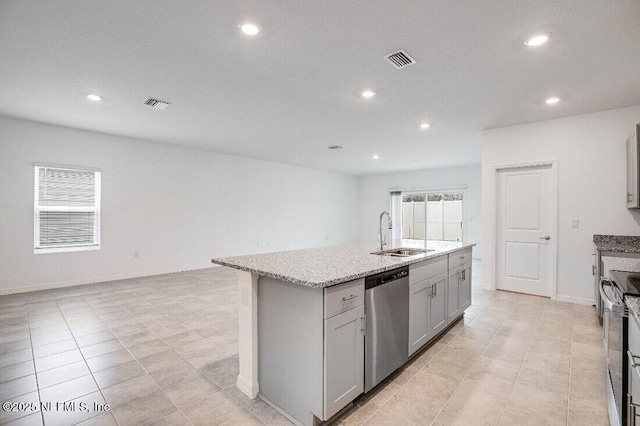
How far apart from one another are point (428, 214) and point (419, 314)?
7.47m

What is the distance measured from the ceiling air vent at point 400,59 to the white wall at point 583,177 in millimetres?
2847

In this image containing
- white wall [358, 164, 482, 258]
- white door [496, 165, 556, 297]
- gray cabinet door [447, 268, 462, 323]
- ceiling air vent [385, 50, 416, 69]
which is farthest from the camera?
white wall [358, 164, 482, 258]

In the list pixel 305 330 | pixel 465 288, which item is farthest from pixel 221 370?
pixel 465 288

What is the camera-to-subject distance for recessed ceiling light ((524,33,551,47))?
2.30 metres

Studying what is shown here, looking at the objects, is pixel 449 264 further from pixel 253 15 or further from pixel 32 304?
pixel 32 304

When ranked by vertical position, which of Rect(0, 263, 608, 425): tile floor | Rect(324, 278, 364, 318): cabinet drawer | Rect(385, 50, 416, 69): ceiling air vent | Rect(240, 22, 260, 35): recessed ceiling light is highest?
Rect(240, 22, 260, 35): recessed ceiling light

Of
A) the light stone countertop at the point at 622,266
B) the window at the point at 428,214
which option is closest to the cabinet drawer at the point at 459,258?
the light stone countertop at the point at 622,266

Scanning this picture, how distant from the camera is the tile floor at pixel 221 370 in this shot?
72.8 inches

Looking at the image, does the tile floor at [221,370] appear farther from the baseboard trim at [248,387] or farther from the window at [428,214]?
the window at [428,214]

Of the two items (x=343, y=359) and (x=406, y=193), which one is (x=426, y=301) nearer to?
(x=343, y=359)

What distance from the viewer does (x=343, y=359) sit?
1757mm

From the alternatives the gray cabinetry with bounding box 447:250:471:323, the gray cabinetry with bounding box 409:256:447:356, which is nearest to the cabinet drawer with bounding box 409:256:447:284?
the gray cabinetry with bounding box 409:256:447:356

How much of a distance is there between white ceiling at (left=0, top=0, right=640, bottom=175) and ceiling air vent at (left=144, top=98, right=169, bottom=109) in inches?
6.6

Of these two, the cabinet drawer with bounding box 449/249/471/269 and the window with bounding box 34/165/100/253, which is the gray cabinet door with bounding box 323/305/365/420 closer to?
the cabinet drawer with bounding box 449/249/471/269
